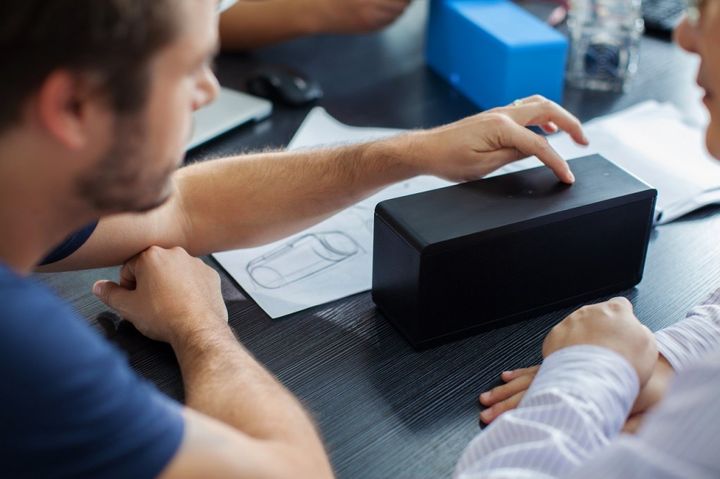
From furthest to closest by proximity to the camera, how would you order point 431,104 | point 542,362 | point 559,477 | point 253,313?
point 431,104 → point 253,313 → point 542,362 → point 559,477

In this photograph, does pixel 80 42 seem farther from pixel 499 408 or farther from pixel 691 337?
pixel 691 337

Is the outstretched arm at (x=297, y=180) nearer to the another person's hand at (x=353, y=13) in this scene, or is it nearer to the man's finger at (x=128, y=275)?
the man's finger at (x=128, y=275)

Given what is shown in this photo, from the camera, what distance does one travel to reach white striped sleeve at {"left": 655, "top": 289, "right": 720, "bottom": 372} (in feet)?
3.11

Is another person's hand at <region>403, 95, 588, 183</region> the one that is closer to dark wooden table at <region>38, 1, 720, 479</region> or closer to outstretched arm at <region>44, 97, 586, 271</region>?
outstretched arm at <region>44, 97, 586, 271</region>

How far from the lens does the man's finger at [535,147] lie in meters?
1.08

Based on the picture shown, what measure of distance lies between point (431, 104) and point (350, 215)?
0.37 metres

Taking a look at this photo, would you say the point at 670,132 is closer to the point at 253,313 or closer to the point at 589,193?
the point at 589,193

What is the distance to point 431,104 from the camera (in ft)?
5.07

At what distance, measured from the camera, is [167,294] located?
40.6 inches

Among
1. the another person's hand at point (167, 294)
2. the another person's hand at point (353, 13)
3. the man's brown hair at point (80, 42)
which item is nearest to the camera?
the man's brown hair at point (80, 42)

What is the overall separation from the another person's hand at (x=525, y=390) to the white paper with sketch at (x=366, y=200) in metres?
0.24

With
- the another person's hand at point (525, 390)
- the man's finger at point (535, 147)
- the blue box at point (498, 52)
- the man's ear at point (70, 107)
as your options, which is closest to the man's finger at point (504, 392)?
the another person's hand at point (525, 390)

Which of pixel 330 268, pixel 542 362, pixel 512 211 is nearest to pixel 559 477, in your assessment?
pixel 542 362

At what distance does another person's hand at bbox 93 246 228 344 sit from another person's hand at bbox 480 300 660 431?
30 cm
